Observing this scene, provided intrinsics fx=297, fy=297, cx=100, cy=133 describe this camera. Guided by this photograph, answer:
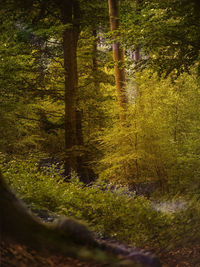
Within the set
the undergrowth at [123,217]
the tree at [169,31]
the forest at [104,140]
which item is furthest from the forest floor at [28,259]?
the tree at [169,31]

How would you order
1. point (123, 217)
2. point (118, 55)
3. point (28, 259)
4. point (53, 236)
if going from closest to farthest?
point (28, 259) → point (53, 236) → point (123, 217) → point (118, 55)

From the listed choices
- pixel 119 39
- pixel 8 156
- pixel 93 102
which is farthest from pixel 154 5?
pixel 8 156

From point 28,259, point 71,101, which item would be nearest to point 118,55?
point 71,101

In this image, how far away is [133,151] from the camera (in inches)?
406

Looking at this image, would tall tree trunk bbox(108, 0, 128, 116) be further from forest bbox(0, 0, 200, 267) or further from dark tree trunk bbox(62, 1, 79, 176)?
dark tree trunk bbox(62, 1, 79, 176)

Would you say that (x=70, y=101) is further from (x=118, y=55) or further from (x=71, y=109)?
(x=118, y=55)

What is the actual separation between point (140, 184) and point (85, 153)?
2539 mm

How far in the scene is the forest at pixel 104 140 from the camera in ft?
10.7

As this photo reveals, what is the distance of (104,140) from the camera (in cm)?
1056

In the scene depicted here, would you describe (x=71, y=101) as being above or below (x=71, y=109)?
above

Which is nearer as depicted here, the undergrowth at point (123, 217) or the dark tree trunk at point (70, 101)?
the undergrowth at point (123, 217)

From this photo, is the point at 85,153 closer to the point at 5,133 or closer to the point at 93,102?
the point at 93,102

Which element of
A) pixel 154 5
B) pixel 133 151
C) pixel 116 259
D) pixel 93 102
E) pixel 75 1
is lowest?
pixel 116 259

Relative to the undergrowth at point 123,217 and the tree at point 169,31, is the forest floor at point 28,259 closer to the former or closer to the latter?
the undergrowth at point 123,217
